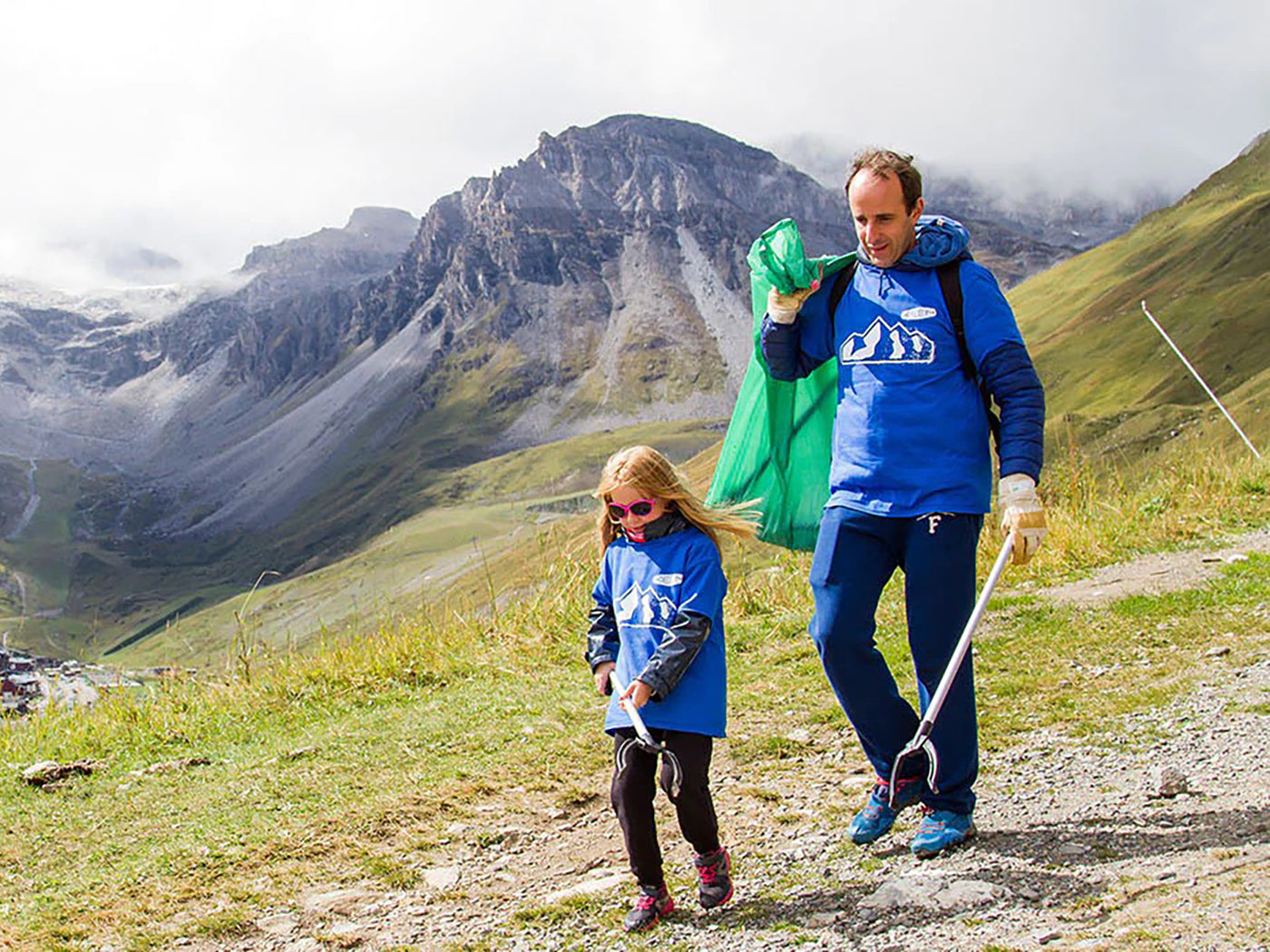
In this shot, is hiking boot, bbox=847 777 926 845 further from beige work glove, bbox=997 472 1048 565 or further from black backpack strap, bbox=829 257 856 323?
black backpack strap, bbox=829 257 856 323

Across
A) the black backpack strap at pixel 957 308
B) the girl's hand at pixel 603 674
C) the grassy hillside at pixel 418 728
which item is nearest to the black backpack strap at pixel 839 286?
the black backpack strap at pixel 957 308

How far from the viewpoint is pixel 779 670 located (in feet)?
26.0

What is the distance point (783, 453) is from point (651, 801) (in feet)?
6.55

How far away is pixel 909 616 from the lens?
4.46m

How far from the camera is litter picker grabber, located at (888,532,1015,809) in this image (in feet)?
13.5

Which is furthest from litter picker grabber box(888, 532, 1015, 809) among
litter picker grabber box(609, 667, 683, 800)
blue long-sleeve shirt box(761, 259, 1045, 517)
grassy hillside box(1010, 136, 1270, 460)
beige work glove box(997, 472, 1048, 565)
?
grassy hillside box(1010, 136, 1270, 460)

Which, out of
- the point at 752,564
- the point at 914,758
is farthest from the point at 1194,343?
the point at 914,758

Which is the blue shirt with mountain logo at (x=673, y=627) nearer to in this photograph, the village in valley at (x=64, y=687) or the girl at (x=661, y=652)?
the girl at (x=661, y=652)

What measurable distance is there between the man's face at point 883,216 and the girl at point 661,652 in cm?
122

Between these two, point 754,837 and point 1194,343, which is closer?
point 754,837

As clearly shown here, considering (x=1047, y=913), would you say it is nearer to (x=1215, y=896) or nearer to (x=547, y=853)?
(x=1215, y=896)

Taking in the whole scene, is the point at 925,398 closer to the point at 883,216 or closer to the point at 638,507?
the point at 883,216

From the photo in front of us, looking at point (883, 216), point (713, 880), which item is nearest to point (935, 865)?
point (713, 880)

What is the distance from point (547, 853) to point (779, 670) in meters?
3.22
